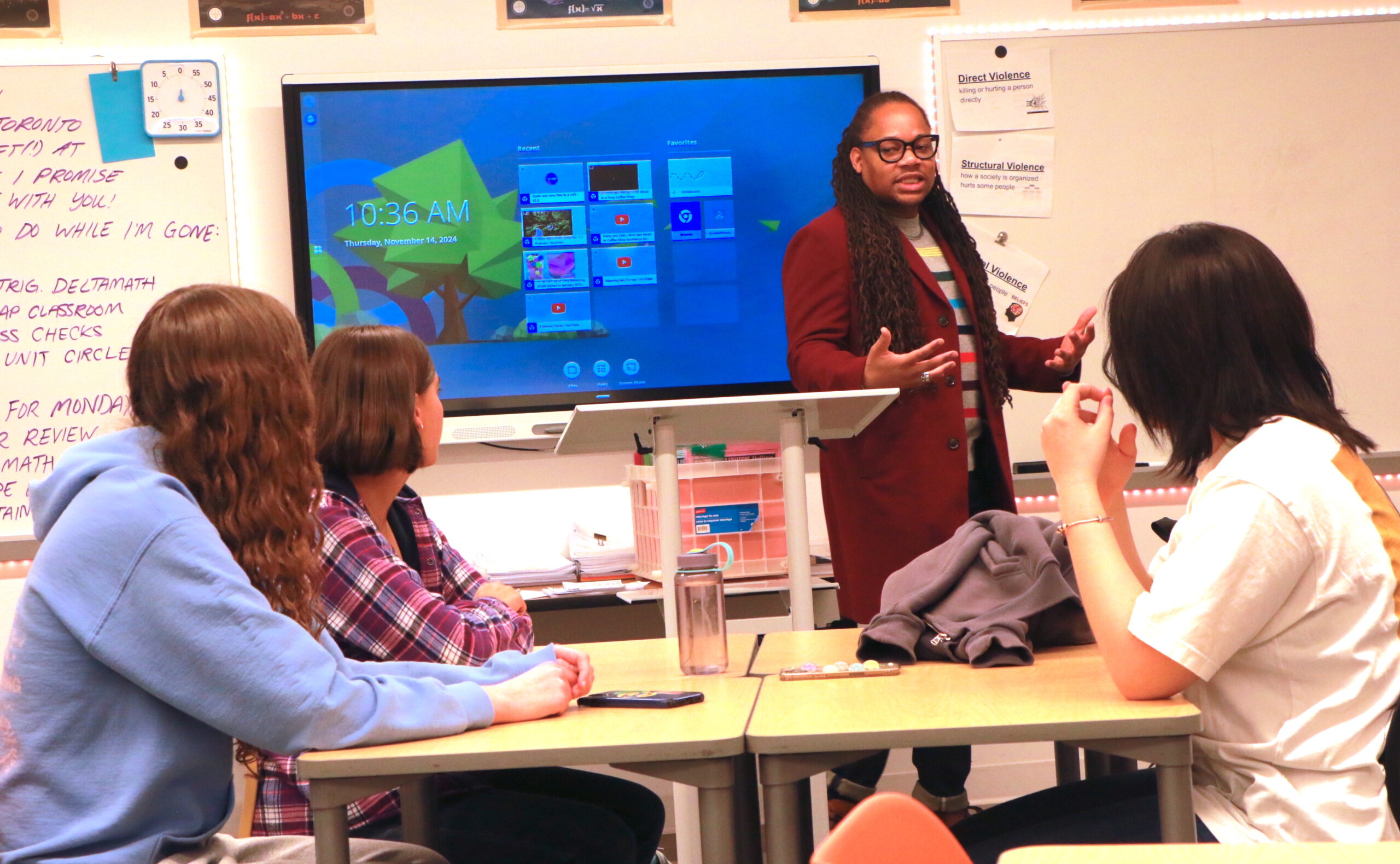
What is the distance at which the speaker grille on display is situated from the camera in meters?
3.39

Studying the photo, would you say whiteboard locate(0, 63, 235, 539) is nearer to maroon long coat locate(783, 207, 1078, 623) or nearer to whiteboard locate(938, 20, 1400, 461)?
maroon long coat locate(783, 207, 1078, 623)

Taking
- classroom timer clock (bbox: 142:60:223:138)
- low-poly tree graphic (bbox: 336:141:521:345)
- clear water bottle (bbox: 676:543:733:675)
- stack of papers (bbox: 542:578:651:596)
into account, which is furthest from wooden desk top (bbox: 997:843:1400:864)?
classroom timer clock (bbox: 142:60:223:138)

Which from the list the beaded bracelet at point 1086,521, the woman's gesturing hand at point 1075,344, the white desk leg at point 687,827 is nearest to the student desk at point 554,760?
the beaded bracelet at point 1086,521

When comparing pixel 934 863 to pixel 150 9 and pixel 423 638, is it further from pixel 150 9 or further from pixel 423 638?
pixel 150 9

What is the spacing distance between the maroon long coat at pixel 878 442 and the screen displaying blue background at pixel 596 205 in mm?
695

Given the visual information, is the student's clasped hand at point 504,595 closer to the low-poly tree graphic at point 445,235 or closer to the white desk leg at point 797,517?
the white desk leg at point 797,517

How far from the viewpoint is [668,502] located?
6.88ft

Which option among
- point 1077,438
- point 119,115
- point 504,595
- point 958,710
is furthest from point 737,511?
point 119,115

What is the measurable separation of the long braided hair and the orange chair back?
1.76 meters

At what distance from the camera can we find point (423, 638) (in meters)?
1.64

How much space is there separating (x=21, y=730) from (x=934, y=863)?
89 cm

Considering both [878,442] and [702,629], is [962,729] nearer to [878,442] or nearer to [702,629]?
[702,629]

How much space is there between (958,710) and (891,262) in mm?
1531

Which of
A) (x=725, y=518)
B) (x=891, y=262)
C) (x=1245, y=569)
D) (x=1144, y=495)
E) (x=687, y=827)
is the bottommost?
(x=687, y=827)
